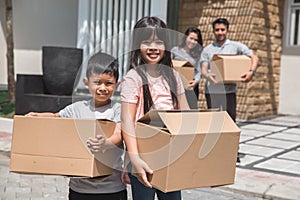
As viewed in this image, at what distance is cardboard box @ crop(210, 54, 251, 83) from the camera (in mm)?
4809

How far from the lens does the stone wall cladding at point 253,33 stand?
27.5 feet

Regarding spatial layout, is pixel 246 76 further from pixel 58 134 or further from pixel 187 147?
pixel 58 134

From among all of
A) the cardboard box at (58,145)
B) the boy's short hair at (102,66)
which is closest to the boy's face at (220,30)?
the boy's short hair at (102,66)

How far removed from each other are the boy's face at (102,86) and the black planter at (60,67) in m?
5.13

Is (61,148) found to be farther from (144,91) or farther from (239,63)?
(239,63)

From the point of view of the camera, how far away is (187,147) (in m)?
2.02

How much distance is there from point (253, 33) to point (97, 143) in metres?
6.73

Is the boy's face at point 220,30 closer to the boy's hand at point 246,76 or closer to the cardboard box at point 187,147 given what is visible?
the boy's hand at point 246,76

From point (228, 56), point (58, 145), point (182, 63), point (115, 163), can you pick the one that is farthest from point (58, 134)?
point (228, 56)

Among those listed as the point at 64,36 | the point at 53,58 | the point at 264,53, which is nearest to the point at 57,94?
the point at 53,58

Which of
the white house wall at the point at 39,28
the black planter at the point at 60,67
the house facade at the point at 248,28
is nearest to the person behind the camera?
the black planter at the point at 60,67

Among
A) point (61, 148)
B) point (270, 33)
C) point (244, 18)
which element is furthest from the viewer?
point (270, 33)

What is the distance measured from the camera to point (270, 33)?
896cm

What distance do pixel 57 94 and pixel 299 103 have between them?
16.5 ft
